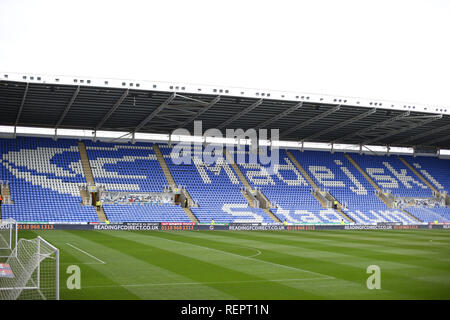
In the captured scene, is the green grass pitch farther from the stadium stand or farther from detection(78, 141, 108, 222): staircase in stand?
the stadium stand

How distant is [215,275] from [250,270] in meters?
1.54

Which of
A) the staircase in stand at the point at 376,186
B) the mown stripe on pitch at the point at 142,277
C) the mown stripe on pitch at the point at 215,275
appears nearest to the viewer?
the mown stripe on pitch at the point at 142,277

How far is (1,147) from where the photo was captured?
4397 centimetres

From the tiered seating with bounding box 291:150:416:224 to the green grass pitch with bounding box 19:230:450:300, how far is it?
22563 mm

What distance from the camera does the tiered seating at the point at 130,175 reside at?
4125 centimetres

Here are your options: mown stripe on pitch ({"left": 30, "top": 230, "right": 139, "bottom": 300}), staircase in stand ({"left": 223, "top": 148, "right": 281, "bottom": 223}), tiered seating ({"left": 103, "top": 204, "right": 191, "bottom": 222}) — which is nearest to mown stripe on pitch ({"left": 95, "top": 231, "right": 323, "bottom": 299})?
mown stripe on pitch ({"left": 30, "top": 230, "right": 139, "bottom": 300})

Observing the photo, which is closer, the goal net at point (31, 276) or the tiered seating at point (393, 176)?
the goal net at point (31, 276)

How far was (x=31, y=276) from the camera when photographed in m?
13.3

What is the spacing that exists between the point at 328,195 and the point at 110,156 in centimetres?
2136

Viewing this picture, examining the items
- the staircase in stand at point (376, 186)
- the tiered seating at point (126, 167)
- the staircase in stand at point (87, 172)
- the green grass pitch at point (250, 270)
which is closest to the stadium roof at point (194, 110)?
the tiered seating at point (126, 167)

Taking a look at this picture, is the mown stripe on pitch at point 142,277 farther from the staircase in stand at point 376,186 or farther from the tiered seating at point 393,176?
the tiered seating at point 393,176

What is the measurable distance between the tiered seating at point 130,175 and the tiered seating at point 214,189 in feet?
5.49
